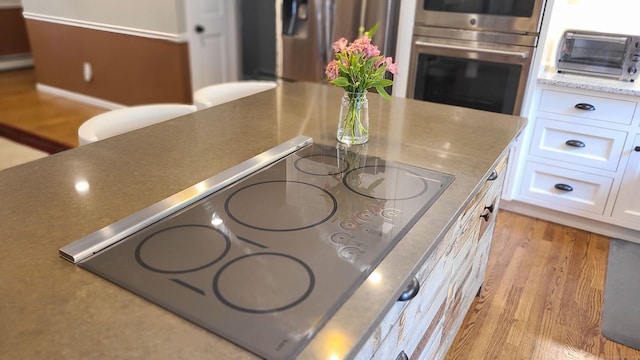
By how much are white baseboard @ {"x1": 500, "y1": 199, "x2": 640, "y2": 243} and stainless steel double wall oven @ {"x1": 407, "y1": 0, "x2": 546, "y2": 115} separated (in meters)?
0.65

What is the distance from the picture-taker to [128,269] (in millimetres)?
844

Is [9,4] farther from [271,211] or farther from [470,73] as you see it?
[271,211]

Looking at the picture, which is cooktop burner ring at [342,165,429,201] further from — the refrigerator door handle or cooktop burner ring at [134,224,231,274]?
the refrigerator door handle

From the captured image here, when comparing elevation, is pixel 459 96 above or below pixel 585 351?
above

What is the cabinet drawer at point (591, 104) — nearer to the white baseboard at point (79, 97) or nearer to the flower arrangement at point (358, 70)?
the flower arrangement at point (358, 70)

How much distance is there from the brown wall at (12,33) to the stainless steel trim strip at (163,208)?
6434mm

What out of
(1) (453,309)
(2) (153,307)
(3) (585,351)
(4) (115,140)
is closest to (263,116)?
(4) (115,140)

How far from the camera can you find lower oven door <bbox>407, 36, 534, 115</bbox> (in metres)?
2.66

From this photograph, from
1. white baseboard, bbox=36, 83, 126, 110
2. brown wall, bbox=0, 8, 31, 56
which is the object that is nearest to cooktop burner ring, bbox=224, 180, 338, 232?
white baseboard, bbox=36, 83, 126, 110

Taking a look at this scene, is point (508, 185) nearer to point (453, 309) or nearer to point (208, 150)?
point (453, 309)

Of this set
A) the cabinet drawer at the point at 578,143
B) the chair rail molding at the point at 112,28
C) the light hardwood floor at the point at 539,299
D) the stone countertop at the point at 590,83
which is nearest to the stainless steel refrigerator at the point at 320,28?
the stone countertop at the point at 590,83

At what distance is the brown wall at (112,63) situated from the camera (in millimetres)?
4203

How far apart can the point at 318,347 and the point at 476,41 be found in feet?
8.03

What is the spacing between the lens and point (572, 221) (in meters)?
2.88
